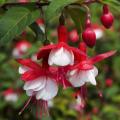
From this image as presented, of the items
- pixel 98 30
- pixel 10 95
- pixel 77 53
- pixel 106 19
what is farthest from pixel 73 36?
pixel 77 53

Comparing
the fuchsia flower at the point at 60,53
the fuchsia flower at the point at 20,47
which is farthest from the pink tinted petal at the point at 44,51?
the fuchsia flower at the point at 20,47

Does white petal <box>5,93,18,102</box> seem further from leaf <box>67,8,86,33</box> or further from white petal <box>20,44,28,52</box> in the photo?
leaf <box>67,8,86,33</box>

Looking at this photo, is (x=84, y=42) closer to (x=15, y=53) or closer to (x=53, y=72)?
(x=53, y=72)

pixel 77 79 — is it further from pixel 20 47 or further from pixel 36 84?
pixel 20 47

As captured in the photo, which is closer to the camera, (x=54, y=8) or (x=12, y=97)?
(x=54, y=8)

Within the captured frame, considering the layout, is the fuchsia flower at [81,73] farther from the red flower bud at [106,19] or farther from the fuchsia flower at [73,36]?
the fuchsia flower at [73,36]

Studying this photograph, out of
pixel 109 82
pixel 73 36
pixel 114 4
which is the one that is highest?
pixel 114 4
